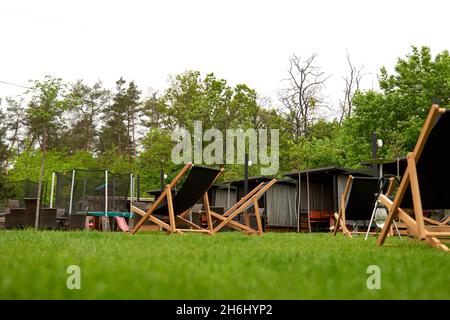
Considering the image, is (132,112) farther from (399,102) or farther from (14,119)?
(399,102)

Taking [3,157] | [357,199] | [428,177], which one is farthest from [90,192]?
[3,157]

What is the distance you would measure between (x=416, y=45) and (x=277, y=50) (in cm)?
824

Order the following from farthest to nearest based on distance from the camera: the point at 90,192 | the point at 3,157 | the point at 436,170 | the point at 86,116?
the point at 86,116
the point at 3,157
the point at 90,192
the point at 436,170

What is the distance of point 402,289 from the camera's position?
1.77 meters

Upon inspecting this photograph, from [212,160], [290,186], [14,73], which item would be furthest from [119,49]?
[290,186]

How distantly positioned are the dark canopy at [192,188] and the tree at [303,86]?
22696 millimetres

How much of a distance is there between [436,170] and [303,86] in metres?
26.0

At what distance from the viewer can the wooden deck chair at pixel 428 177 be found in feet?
11.7

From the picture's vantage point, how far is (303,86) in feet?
96.6

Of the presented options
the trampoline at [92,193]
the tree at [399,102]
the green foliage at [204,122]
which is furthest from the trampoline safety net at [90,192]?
the tree at [399,102]

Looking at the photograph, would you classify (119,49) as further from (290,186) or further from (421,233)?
(421,233)

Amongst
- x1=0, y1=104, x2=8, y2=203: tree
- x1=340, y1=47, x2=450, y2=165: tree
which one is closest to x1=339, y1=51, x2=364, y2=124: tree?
x1=340, y1=47, x2=450, y2=165: tree

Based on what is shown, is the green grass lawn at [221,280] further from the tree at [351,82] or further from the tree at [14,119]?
the tree at [14,119]

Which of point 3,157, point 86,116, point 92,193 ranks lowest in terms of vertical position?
point 92,193
